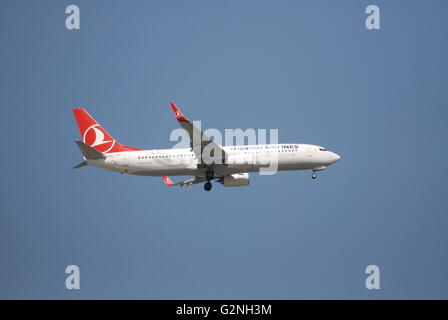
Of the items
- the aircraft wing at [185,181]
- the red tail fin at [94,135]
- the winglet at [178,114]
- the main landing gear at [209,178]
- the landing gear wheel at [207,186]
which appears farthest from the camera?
the aircraft wing at [185,181]

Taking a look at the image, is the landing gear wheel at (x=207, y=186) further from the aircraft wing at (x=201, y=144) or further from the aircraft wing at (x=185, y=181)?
the aircraft wing at (x=201, y=144)

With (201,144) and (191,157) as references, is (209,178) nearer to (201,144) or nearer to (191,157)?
(191,157)

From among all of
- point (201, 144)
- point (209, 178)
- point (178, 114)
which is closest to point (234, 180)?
point (209, 178)

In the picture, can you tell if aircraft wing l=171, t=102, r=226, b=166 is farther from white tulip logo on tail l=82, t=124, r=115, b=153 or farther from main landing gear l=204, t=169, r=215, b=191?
white tulip logo on tail l=82, t=124, r=115, b=153

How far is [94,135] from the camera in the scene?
2677 inches

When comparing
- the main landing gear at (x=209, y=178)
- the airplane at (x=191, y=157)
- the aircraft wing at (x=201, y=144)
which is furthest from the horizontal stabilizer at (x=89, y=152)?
the main landing gear at (x=209, y=178)

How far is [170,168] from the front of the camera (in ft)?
213

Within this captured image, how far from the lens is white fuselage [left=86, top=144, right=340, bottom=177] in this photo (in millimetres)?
64750

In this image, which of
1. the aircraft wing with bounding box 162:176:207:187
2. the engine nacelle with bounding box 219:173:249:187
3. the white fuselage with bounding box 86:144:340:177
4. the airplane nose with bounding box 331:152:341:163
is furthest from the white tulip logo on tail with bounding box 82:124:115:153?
the airplane nose with bounding box 331:152:341:163

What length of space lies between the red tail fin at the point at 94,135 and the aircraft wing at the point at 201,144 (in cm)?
727

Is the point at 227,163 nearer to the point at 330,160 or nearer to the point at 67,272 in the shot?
the point at 330,160

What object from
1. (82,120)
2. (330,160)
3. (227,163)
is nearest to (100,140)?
(82,120)

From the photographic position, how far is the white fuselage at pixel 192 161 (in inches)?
2549

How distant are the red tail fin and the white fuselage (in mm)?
1410
